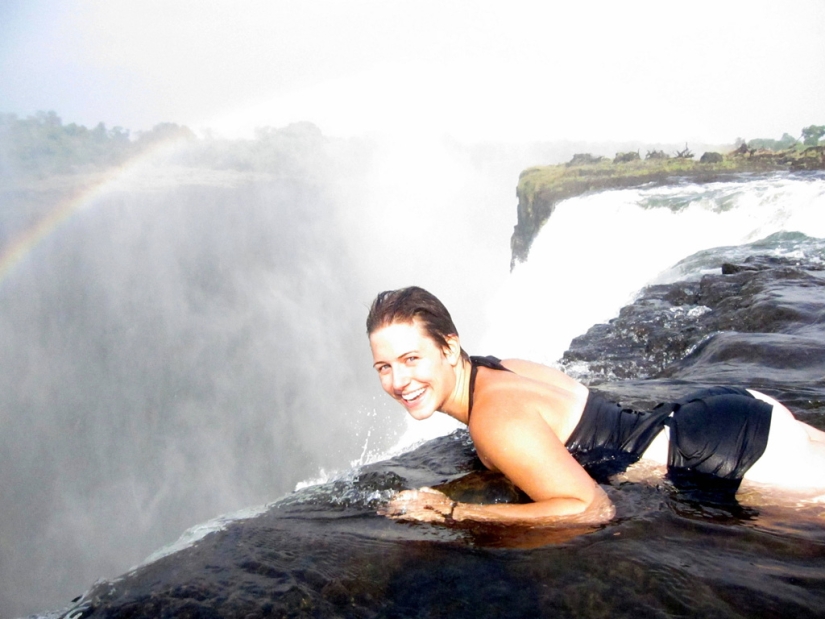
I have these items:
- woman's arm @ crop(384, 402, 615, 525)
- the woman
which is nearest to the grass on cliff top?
the woman

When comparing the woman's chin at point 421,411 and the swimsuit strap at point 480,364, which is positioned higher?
the swimsuit strap at point 480,364

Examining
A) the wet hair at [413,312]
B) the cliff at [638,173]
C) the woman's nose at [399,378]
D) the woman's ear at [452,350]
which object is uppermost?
the cliff at [638,173]

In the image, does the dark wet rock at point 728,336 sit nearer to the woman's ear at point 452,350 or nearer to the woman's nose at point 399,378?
the woman's ear at point 452,350

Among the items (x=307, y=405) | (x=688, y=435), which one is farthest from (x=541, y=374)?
(x=307, y=405)

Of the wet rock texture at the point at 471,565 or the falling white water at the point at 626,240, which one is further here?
the falling white water at the point at 626,240

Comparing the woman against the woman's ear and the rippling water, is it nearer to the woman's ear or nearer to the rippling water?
the woman's ear

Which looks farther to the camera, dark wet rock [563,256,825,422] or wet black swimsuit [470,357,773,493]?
dark wet rock [563,256,825,422]

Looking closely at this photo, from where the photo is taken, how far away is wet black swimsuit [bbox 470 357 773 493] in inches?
114

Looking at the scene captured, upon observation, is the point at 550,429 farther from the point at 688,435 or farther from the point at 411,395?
the point at 688,435

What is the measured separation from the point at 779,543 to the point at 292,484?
4205cm

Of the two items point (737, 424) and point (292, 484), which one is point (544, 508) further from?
point (292, 484)

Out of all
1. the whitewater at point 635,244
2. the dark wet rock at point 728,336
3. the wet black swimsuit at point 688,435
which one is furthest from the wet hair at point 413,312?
the whitewater at point 635,244

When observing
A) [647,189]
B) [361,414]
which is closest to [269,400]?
[361,414]

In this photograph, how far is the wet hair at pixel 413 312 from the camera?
2.79 meters
